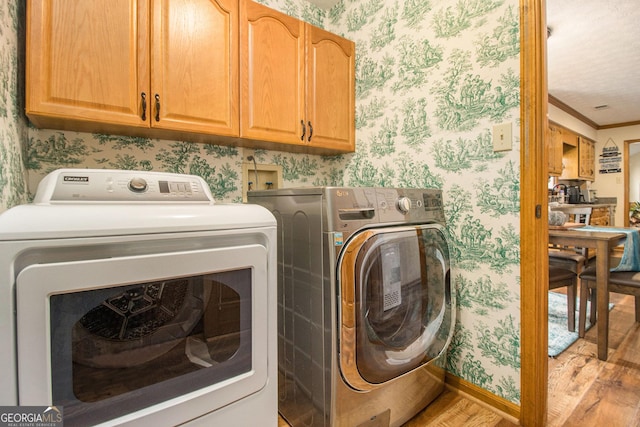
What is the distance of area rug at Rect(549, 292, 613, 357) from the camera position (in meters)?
2.03

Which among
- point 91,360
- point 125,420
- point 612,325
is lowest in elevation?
point 612,325

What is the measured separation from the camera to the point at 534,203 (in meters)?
1.26

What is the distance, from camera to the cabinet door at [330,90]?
6.04ft

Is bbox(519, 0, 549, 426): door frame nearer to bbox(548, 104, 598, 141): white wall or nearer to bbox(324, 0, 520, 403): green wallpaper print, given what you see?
bbox(324, 0, 520, 403): green wallpaper print

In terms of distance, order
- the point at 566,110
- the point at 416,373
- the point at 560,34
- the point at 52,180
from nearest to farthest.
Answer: the point at 52,180 → the point at 416,373 → the point at 560,34 → the point at 566,110

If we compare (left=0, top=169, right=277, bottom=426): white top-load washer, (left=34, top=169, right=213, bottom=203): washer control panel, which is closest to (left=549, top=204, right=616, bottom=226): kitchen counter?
(left=0, top=169, right=277, bottom=426): white top-load washer

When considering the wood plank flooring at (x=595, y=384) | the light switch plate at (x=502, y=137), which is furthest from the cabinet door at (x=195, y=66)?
the wood plank flooring at (x=595, y=384)

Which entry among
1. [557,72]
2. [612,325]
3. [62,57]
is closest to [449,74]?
[62,57]

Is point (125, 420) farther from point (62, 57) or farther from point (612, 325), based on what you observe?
point (612, 325)

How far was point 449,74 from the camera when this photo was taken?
1.53 meters

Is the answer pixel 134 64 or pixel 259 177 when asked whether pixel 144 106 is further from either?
pixel 259 177

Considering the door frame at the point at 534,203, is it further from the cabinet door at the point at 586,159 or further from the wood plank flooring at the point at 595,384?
the cabinet door at the point at 586,159

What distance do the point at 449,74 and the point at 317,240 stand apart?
45.1 inches

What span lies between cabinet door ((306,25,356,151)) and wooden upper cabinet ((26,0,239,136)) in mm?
495
